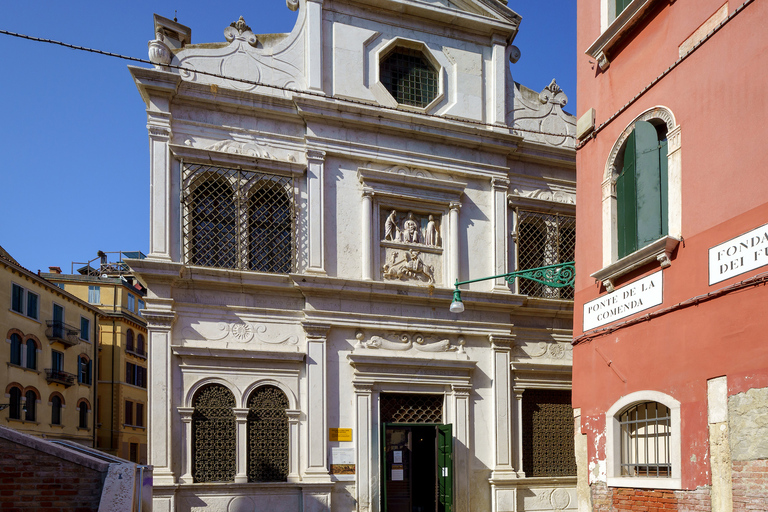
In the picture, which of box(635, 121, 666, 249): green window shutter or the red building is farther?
box(635, 121, 666, 249): green window shutter

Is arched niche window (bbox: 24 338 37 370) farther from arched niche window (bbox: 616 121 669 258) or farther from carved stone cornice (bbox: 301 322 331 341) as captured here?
arched niche window (bbox: 616 121 669 258)

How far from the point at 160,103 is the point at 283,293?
165 inches

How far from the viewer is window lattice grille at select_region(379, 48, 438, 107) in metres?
16.5

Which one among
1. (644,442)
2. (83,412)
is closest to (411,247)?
(644,442)

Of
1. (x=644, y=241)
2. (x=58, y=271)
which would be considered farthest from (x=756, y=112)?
(x=58, y=271)

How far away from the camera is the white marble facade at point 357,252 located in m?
14.1

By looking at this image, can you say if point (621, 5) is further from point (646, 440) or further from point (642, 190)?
point (646, 440)

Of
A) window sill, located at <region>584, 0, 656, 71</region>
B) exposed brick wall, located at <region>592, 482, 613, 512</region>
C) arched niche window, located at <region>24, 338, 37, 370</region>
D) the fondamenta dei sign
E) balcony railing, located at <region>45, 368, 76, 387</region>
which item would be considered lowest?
exposed brick wall, located at <region>592, 482, 613, 512</region>

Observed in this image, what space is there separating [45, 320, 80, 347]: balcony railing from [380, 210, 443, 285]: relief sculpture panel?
932 inches

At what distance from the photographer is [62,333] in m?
34.8

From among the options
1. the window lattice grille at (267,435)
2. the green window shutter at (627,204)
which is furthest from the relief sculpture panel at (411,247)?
the green window shutter at (627,204)

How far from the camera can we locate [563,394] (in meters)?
16.7

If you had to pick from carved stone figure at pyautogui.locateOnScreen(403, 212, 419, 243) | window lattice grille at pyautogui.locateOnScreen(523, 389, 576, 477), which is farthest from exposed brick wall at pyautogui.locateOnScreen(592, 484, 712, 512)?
carved stone figure at pyautogui.locateOnScreen(403, 212, 419, 243)

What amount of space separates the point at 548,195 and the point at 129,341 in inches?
1222
